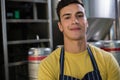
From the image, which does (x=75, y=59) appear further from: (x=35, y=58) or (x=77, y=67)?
(x=35, y=58)

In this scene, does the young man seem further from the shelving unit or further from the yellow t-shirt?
the shelving unit

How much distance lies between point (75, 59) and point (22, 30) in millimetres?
1272

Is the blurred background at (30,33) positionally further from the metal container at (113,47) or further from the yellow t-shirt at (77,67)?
the yellow t-shirt at (77,67)

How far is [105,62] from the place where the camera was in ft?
4.20

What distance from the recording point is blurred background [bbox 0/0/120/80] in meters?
2.03

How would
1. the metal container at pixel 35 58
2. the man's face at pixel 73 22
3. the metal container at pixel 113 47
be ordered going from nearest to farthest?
the man's face at pixel 73 22, the metal container at pixel 35 58, the metal container at pixel 113 47

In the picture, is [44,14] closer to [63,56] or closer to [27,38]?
[27,38]

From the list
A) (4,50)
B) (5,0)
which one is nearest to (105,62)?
(4,50)

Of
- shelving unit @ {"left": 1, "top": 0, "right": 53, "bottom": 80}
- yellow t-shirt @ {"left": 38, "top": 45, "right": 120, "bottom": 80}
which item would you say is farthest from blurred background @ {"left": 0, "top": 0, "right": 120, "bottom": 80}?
yellow t-shirt @ {"left": 38, "top": 45, "right": 120, "bottom": 80}

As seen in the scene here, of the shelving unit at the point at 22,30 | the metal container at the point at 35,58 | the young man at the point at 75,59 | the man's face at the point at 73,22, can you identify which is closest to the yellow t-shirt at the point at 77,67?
the young man at the point at 75,59

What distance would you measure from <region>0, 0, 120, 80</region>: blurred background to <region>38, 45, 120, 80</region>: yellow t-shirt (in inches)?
26.7

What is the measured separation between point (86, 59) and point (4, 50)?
988 mm

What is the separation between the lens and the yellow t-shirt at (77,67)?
1243 millimetres

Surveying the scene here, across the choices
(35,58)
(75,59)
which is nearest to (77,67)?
(75,59)
